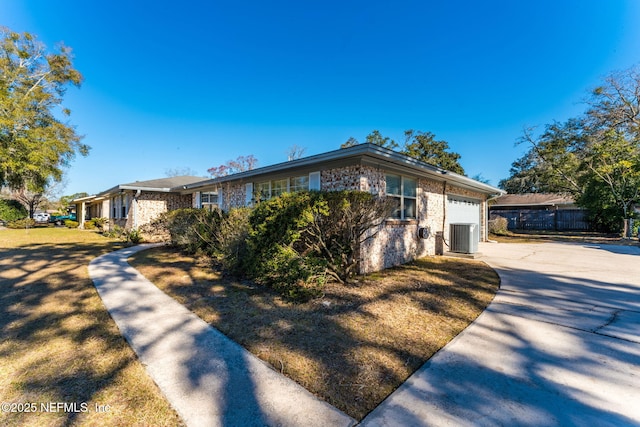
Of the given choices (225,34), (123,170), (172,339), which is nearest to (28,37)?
(123,170)

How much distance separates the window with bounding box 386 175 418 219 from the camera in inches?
305

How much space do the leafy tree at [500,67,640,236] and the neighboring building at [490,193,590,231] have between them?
6.42 ft

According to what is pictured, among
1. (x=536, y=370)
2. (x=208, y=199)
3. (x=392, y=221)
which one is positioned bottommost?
(x=536, y=370)

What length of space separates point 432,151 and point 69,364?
28.0m

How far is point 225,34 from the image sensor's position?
A: 11.2 metres

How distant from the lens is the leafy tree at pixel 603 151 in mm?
14453

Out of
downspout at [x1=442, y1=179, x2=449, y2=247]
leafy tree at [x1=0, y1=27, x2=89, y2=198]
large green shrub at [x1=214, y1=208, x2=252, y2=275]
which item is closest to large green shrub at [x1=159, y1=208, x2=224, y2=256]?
large green shrub at [x1=214, y1=208, x2=252, y2=275]

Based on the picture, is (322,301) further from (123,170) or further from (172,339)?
(123,170)

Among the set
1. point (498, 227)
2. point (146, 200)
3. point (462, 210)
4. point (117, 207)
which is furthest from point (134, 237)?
point (498, 227)

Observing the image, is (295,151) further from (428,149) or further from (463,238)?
(463,238)

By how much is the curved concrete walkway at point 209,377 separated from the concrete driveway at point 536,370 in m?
0.60

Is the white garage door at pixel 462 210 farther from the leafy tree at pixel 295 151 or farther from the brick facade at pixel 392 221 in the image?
the leafy tree at pixel 295 151

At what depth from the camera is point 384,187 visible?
7328mm

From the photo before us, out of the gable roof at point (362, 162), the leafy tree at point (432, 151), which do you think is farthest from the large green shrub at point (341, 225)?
the leafy tree at point (432, 151)
